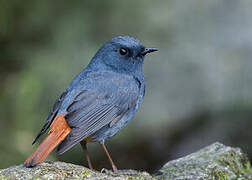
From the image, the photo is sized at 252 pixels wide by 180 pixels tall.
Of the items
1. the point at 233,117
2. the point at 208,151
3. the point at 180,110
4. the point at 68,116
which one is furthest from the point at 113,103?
the point at 233,117

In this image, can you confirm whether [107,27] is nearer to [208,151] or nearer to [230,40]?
[230,40]

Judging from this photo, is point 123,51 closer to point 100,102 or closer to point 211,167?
point 100,102

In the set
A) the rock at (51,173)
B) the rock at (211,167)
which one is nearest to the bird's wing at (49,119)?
the rock at (51,173)

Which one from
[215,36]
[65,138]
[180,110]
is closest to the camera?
[65,138]

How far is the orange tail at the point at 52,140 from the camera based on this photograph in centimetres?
374

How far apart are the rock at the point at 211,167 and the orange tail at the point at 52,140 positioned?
3.02 ft

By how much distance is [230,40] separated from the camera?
7465 mm

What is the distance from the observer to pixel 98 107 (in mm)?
4527

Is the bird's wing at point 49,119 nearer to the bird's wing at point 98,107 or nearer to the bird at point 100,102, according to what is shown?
the bird at point 100,102

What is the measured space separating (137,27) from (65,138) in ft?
11.6

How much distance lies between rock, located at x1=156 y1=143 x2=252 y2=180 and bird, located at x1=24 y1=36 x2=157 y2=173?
547mm

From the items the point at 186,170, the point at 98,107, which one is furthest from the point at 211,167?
the point at 98,107

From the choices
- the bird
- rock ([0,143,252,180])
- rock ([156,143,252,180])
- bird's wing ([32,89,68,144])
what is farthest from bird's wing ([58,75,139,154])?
rock ([156,143,252,180])

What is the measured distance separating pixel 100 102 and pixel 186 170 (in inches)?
39.8
